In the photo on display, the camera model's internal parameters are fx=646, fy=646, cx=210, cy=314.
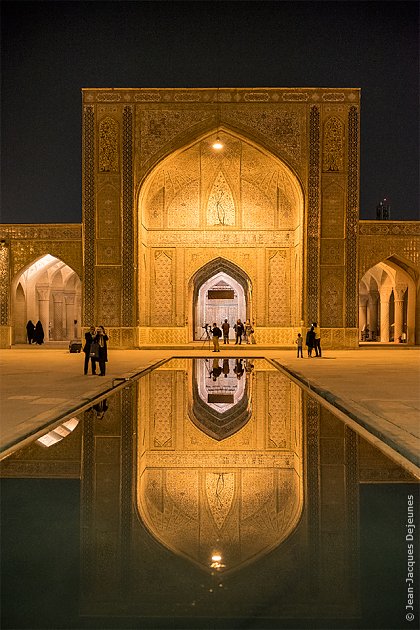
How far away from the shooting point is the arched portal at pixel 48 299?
20.6 meters

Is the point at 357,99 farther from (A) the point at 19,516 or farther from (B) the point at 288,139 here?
(A) the point at 19,516

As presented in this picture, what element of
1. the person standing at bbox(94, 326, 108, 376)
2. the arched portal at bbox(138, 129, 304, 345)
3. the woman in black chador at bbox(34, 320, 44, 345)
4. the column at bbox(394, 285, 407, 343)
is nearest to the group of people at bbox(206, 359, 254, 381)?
the person standing at bbox(94, 326, 108, 376)

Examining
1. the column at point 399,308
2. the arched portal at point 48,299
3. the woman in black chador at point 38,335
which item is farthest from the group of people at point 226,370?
the column at point 399,308

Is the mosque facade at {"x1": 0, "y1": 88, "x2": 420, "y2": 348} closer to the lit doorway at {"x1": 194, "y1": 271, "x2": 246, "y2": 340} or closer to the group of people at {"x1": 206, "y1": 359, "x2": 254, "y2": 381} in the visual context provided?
the group of people at {"x1": 206, "y1": 359, "x2": 254, "y2": 381}

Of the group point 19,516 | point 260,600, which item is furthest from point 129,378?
point 260,600

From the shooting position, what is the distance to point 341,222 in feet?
55.8

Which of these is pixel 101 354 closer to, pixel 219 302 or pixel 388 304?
pixel 388 304

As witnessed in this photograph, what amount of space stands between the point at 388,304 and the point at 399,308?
159 cm

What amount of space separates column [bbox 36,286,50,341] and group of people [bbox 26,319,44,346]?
6.46 feet

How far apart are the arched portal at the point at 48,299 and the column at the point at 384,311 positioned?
1081cm

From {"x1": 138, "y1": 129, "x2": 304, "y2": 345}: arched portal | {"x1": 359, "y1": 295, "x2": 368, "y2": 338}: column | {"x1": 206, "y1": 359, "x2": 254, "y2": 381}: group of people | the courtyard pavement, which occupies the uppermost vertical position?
{"x1": 138, "y1": 129, "x2": 304, "y2": 345}: arched portal

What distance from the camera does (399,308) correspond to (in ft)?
68.3

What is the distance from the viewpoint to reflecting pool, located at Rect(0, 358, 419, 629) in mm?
1896

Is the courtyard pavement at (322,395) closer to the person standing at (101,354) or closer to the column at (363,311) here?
the person standing at (101,354)
